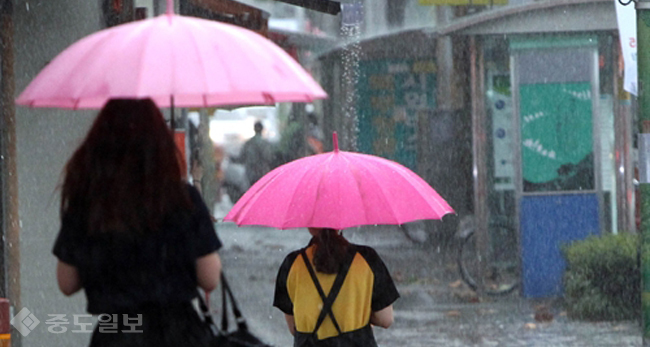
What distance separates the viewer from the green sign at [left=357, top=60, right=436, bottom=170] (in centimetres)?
1850

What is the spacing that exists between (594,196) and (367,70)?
840cm

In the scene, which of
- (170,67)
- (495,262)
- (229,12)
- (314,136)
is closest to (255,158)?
(314,136)

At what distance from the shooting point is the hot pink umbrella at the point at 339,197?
438cm

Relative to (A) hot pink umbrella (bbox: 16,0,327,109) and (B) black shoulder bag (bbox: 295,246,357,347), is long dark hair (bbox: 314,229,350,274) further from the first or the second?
(A) hot pink umbrella (bbox: 16,0,327,109)

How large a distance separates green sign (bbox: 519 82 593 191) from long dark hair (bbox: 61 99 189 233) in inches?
314

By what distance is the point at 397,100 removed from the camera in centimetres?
1853

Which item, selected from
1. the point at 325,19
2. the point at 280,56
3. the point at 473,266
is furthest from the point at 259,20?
the point at 325,19

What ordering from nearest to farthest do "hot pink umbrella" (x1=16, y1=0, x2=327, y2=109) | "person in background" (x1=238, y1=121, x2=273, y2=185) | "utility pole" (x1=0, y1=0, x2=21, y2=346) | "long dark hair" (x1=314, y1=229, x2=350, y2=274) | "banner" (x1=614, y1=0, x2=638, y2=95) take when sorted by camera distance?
"hot pink umbrella" (x1=16, y1=0, x2=327, y2=109)
"long dark hair" (x1=314, y1=229, x2=350, y2=274)
"utility pole" (x1=0, y1=0, x2=21, y2=346)
"banner" (x1=614, y1=0, x2=638, y2=95)
"person in background" (x1=238, y1=121, x2=273, y2=185)

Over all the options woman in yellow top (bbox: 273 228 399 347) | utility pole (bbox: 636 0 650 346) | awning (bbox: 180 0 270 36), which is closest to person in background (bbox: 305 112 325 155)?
awning (bbox: 180 0 270 36)

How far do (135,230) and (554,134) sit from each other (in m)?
8.13

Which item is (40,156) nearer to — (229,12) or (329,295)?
(229,12)

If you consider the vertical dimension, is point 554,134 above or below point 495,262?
above

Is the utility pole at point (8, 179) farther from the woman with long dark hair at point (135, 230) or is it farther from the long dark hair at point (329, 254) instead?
the woman with long dark hair at point (135, 230)

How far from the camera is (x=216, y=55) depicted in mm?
3271
